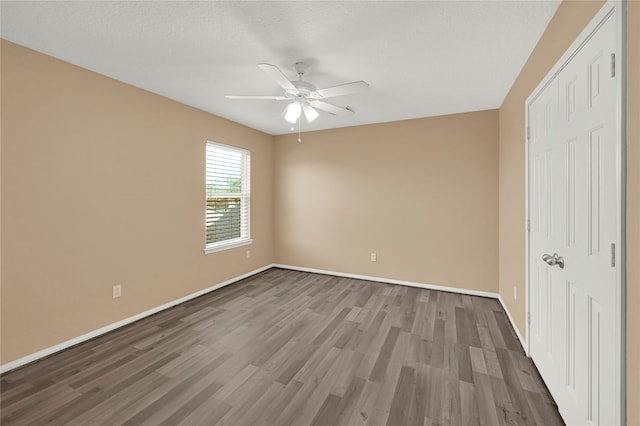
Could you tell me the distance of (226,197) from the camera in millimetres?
4246

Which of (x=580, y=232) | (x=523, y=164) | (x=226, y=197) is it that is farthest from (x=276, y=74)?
(x=226, y=197)

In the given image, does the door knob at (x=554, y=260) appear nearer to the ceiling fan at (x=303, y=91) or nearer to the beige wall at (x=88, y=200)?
the ceiling fan at (x=303, y=91)

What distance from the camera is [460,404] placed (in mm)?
1752

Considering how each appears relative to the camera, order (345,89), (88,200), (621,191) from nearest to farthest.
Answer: (621,191) → (345,89) → (88,200)

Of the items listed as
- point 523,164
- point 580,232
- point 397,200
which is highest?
point 523,164

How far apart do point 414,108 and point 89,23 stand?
3.37 metres

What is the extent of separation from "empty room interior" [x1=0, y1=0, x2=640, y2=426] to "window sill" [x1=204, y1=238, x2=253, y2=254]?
51 mm

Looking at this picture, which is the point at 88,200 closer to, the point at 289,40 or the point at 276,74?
the point at 276,74

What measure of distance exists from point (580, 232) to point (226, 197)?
13.3 feet

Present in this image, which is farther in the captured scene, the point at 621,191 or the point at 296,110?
the point at 296,110

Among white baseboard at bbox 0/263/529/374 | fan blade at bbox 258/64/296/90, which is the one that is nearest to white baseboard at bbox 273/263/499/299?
white baseboard at bbox 0/263/529/374

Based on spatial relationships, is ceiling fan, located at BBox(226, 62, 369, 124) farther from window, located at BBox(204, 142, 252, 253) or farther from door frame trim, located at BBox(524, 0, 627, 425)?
window, located at BBox(204, 142, 252, 253)

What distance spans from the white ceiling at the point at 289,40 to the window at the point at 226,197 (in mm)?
1188

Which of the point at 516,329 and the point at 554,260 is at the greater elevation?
the point at 554,260
